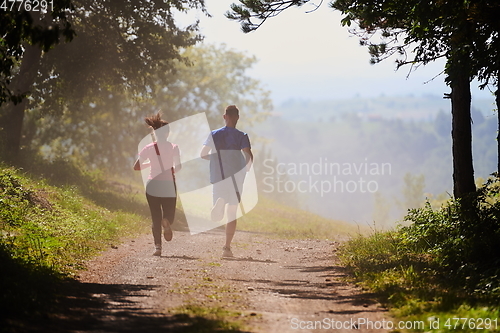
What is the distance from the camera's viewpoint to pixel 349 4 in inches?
384

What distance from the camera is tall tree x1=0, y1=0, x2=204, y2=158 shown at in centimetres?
1923

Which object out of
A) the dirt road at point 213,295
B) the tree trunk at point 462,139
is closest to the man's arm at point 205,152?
the dirt road at point 213,295

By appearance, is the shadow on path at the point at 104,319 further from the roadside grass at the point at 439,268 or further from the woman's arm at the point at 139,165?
the woman's arm at the point at 139,165

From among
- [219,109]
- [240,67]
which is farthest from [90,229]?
[240,67]

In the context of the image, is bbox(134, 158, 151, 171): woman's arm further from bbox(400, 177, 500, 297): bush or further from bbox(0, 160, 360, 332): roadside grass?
bbox(400, 177, 500, 297): bush

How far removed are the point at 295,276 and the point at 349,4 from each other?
522cm

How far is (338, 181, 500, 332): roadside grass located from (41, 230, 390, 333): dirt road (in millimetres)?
348

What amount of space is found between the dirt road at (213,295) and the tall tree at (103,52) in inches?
460

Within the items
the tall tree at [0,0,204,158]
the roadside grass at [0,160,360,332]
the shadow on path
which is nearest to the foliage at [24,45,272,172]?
the tall tree at [0,0,204,158]

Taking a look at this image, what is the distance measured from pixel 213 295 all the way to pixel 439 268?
3511 mm

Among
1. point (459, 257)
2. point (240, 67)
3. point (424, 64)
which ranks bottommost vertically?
point (459, 257)

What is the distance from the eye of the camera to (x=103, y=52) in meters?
20.1

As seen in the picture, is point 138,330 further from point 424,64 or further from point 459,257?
point 424,64

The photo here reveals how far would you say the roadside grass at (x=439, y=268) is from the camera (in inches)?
201
